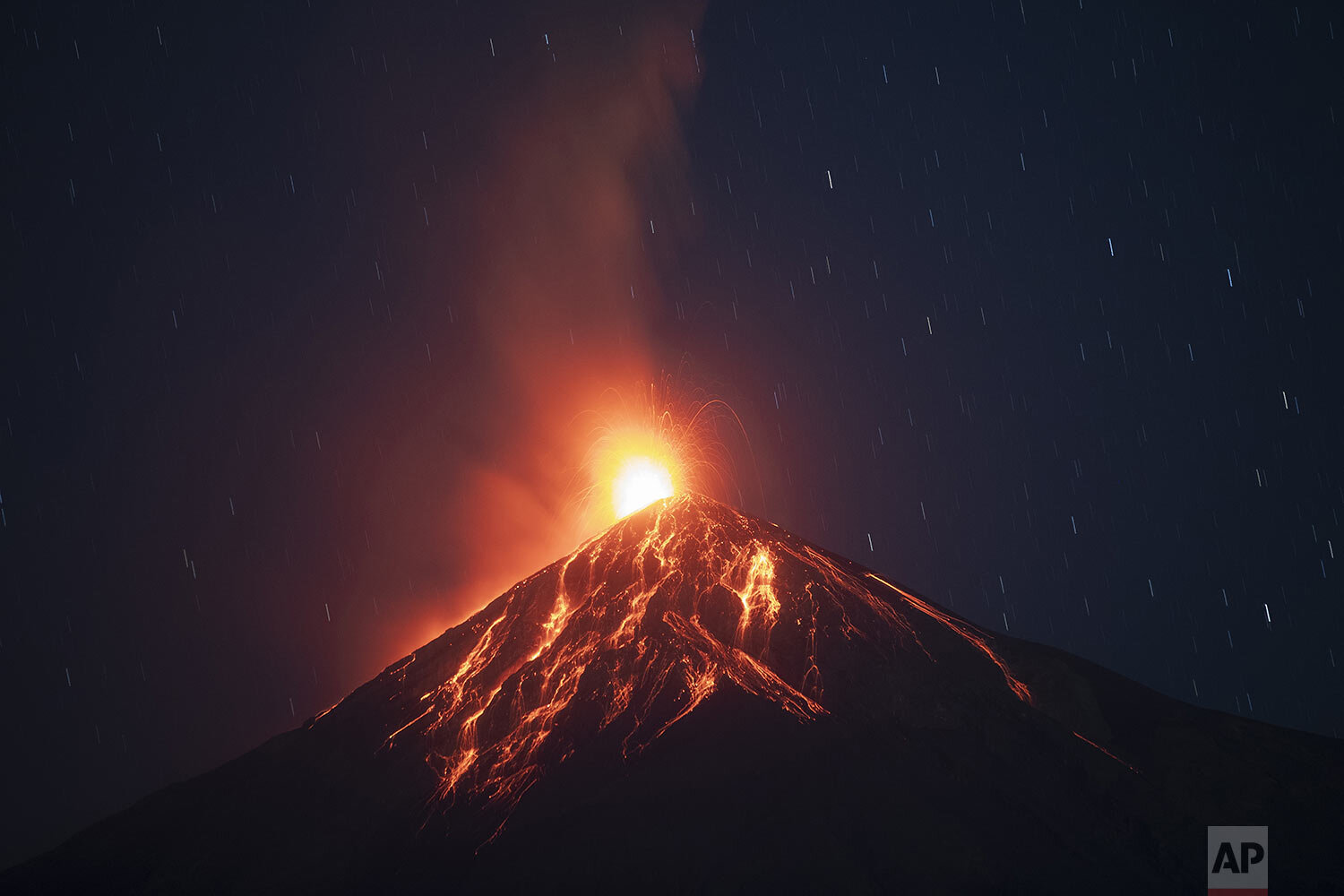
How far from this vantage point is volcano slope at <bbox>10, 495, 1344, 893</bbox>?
202 feet

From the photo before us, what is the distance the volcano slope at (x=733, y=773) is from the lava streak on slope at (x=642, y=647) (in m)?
0.33

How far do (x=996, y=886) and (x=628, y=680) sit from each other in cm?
3521

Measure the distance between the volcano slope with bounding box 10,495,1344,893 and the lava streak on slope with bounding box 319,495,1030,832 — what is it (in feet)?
→ 1.09

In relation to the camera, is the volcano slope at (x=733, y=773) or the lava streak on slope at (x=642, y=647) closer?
the volcano slope at (x=733, y=773)

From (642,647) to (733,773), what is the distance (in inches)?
803

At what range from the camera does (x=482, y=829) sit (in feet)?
219

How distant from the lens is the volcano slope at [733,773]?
6166 centimetres

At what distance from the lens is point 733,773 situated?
6694cm

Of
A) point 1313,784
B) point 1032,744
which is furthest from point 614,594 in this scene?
point 1313,784

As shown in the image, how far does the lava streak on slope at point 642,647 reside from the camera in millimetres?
76562

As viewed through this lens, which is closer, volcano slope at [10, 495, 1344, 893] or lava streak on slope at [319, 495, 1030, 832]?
volcano slope at [10, 495, 1344, 893]

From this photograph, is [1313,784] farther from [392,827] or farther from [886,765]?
[392,827]

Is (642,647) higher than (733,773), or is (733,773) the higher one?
(642,647)

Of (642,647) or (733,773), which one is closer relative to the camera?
(733,773)
